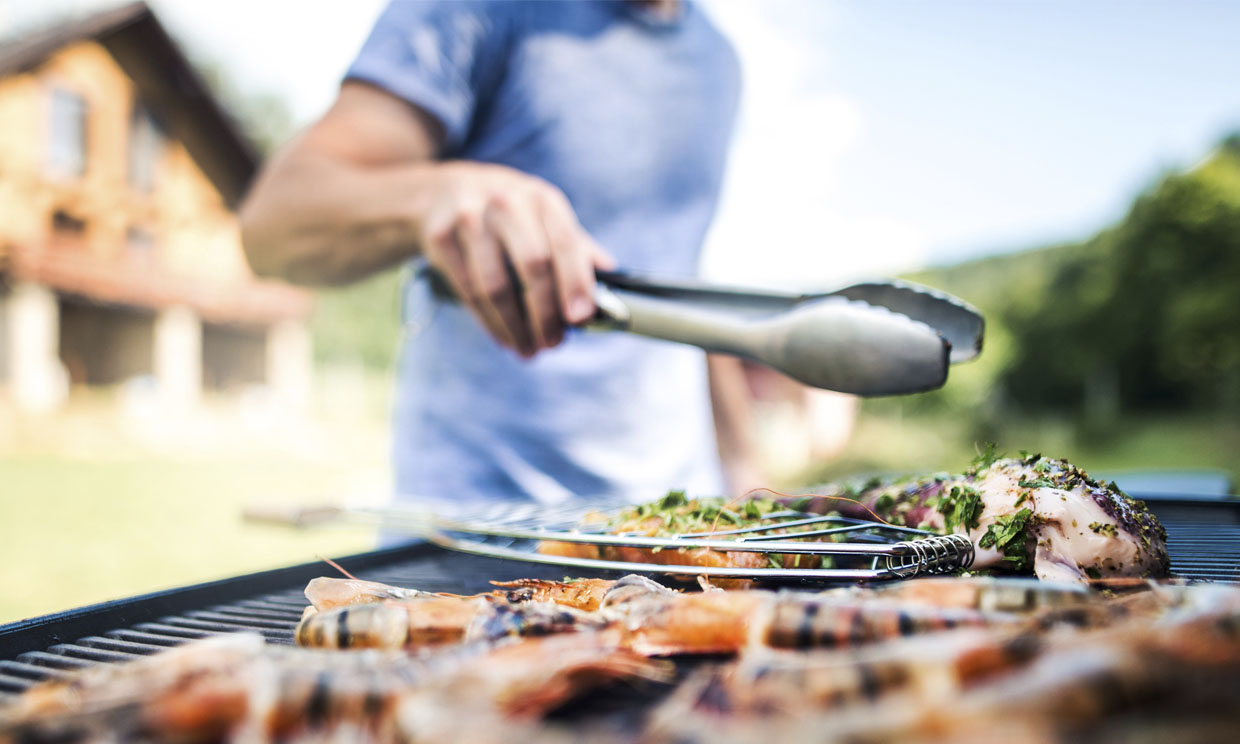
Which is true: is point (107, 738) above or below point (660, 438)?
below

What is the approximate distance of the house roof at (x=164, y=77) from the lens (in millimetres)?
16250

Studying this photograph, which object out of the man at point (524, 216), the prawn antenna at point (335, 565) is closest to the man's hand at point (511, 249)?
the man at point (524, 216)

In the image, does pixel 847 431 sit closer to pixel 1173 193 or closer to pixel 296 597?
pixel 1173 193

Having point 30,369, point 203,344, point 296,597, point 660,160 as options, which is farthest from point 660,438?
point 203,344

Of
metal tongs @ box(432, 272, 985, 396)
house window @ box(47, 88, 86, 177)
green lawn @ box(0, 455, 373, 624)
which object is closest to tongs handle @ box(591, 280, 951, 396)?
metal tongs @ box(432, 272, 985, 396)

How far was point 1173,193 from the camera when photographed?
2245 centimetres

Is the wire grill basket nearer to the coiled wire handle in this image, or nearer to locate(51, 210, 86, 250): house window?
the coiled wire handle

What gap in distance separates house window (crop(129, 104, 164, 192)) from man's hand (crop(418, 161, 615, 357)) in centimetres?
2066

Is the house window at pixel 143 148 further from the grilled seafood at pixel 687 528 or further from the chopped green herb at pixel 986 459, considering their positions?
the chopped green herb at pixel 986 459

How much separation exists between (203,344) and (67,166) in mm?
7913

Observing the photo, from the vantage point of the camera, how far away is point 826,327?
5.58ft

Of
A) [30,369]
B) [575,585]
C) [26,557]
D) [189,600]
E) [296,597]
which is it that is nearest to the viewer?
Answer: [575,585]

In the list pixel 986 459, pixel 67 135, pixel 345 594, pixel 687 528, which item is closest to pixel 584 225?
pixel 687 528

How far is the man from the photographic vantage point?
2115 mm
